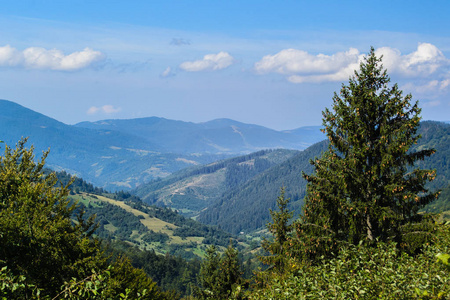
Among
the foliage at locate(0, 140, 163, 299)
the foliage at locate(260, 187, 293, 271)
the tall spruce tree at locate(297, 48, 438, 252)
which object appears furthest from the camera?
the foliage at locate(260, 187, 293, 271)

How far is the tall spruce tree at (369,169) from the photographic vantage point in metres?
17.1

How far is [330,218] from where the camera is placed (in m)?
18.5

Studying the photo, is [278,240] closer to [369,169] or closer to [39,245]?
[369,169]

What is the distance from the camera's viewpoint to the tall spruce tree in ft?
56.0

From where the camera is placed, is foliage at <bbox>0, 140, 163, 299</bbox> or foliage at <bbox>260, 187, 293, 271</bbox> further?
foliage at <bbox>260, 187, 293, 271</bbox>

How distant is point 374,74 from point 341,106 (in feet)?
7.70

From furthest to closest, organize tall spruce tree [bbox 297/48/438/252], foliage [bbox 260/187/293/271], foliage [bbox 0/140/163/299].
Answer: foliage [bbox 260/187/293/271] < tall spruce tree [bbox 297/48/438/252] < foliage [bbox 0/140/163/299]

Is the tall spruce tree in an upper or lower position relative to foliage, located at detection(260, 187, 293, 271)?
upper

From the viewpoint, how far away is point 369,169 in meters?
17.7

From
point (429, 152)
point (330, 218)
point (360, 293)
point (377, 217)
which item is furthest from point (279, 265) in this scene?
point (360, 293)

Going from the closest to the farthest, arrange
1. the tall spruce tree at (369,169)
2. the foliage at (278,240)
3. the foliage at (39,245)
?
the foliage at (39,245)
the tall spruce tree at (369,169)
the foliage at (278,240)

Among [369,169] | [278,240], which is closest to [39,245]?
[369,169]

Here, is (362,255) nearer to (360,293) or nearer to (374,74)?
(360,293)

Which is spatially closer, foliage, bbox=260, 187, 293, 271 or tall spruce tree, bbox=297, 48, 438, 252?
tall spruce tree, bbox=297, 48, 438, 252
